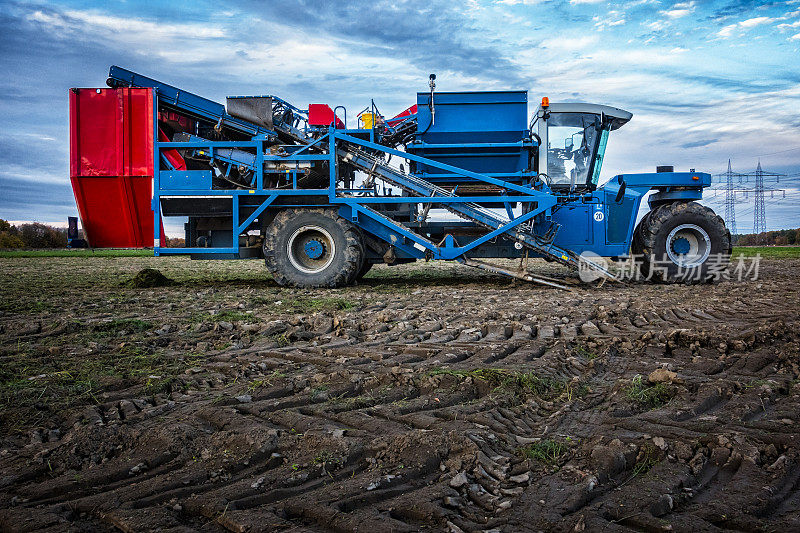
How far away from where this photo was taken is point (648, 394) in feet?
11.8

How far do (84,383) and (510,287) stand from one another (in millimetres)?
7496

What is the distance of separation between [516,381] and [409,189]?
22.2 feet

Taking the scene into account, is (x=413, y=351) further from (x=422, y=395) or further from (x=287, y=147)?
(x=287, y=147)

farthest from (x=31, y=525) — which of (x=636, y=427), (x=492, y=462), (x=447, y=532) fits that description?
(x=636, y=427)

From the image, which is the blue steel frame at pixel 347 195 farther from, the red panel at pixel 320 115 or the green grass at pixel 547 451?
the green grass at pixel 547 451

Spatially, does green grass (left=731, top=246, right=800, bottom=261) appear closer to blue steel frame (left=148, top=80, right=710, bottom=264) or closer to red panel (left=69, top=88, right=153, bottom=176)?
blue steel frame (left=148, top=80, right=710, bottom=264)

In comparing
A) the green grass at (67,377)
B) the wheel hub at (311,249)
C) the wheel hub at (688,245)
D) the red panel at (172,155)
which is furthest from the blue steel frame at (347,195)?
the green grass at (67,377)

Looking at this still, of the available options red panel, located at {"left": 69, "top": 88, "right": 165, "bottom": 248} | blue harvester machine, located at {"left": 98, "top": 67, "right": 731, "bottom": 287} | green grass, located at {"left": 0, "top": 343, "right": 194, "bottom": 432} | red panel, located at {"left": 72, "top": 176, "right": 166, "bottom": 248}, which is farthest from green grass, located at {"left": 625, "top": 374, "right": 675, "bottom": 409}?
red panel, located at {"left": 69, "top": 88, "right": 165, "bottom": 248}

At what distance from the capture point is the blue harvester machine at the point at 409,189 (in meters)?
10.0

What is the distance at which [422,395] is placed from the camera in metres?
3.62

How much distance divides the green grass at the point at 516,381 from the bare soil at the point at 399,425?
20mm

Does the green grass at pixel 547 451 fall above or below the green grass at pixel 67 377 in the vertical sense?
below

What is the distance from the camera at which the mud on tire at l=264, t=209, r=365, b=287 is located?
32.6 ft

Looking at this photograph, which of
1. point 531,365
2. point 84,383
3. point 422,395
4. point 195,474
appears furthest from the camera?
point 531,365
